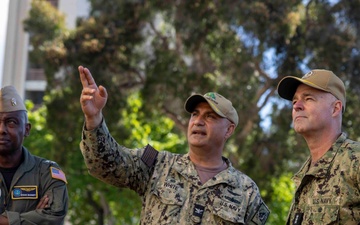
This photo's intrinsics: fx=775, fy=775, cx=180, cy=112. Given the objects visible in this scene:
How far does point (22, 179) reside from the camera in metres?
5.23

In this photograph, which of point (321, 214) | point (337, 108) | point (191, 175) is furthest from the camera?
point (191, 175)

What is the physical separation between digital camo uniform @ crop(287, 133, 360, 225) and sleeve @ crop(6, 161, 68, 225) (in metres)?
1.59

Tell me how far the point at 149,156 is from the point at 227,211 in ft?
2.04

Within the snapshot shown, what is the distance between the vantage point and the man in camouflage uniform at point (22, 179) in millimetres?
5141

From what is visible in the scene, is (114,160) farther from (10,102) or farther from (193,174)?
(10,102)

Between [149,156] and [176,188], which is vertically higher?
[149,156]

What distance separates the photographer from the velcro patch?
518 cm

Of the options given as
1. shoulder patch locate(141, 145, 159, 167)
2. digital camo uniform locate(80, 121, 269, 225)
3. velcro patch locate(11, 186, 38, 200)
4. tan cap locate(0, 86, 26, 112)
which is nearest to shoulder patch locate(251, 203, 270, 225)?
digital camo uniform locate(80, 121, 269, 225)

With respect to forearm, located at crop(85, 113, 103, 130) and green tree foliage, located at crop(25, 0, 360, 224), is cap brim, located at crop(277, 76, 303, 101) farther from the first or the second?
green tree foliage, located at crop(25, 0, 360, 224)

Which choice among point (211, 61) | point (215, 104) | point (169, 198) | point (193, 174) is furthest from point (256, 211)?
point (211, 61)

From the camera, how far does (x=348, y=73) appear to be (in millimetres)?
18547

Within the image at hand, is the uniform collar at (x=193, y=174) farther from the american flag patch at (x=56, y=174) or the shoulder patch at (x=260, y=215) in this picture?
the american flag patch at (x=56, y=174)

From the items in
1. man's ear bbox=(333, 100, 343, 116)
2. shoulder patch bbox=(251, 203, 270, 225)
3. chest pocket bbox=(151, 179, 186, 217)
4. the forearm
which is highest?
man's ear bbox=(333, 100, 343, 116)

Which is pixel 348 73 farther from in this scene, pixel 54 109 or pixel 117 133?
pixel 54 109
